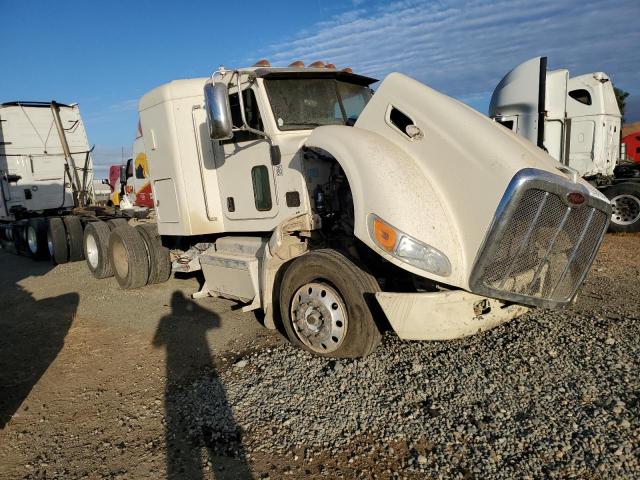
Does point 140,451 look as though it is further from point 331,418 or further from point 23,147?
point 23,147

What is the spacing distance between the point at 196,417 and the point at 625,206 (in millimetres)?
10176

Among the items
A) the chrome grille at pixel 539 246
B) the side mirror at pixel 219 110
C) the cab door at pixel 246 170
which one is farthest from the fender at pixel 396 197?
the cab door at pixel 246 170

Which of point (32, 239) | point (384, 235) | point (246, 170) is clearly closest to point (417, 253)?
point (384, 235)

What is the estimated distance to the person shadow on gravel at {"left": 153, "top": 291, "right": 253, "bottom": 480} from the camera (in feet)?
9.80

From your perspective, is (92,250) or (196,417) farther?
(92,250)

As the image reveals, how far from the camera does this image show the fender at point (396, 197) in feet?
11.4

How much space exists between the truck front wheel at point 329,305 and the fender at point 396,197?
47 cm

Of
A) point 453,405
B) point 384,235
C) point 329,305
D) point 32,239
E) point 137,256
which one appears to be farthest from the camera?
point 32,239

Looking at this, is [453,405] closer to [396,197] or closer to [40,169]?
[396,197]

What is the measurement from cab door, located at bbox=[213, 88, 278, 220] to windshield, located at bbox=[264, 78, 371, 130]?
24 centimetres

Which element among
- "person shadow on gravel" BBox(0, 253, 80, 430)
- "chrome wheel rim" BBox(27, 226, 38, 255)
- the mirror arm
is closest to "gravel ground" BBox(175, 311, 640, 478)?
"person shadow on gravel" BBox(0, 253, 80, 430)

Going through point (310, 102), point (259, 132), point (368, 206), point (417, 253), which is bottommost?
point (417, 253)

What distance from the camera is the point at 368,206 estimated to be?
3.60 m

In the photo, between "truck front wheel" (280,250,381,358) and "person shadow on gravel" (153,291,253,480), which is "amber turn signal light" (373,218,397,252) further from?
"person shadow on gravel" (153,291,253,480)
